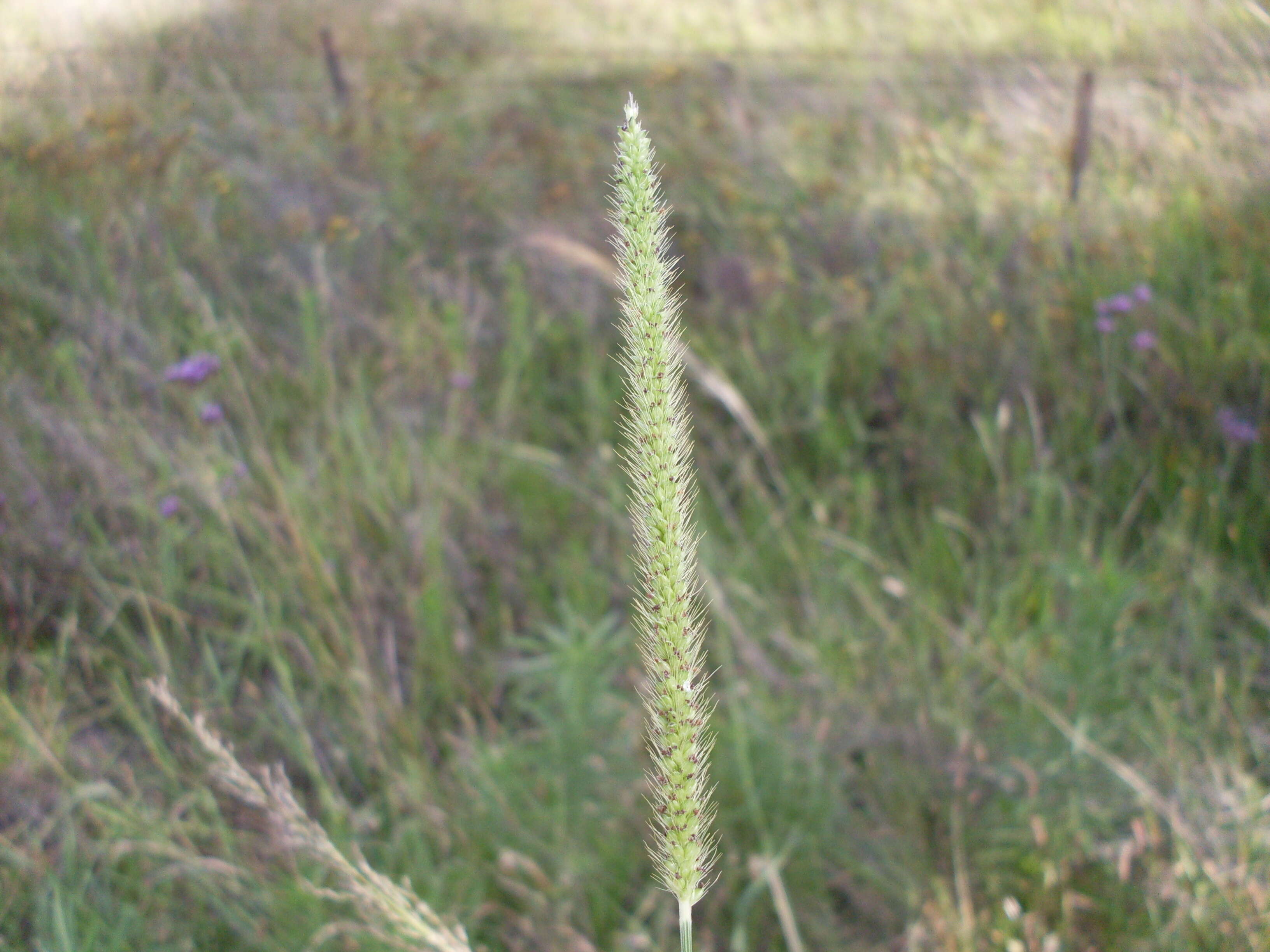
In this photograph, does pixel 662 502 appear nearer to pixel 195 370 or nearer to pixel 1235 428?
pixel 195 370

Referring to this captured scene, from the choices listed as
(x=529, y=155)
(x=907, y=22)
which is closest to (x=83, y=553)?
(x=529, y=155)

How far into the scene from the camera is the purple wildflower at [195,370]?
2.30 meters

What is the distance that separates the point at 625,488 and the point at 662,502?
219 centimetres

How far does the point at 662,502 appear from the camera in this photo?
0.80 m

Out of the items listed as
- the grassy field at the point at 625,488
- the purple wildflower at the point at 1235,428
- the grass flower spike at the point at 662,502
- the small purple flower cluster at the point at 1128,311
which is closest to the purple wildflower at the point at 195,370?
the grassy field at the point at 625,488

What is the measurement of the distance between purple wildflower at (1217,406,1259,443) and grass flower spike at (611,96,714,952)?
221 centimetres

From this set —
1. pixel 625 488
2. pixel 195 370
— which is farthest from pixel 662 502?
pixel 625 488

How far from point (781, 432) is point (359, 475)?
1.23 meters

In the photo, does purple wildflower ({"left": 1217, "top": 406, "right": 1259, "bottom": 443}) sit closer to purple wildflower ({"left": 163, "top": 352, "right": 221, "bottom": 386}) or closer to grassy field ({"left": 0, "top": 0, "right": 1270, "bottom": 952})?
grassy field ({"left": 0, "top": 0, "right": 1270, "bottom": 952})

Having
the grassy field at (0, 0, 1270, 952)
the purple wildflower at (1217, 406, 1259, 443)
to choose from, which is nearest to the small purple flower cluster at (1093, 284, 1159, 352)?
the grassy field at (0, 0, 1270, 952)

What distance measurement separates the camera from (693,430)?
324cm

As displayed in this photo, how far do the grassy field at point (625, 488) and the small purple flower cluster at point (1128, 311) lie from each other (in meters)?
0.02

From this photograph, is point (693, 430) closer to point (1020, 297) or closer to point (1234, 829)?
point (1020, 297)

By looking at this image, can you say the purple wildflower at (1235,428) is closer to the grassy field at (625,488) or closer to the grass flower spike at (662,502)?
the grassy field at (625,488)
